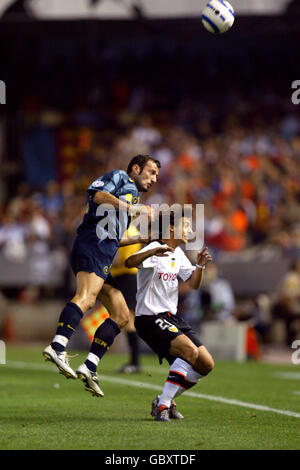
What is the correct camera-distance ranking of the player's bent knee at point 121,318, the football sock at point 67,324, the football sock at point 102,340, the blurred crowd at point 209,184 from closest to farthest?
the football sock at point 67,324 < the football sock at point 102,340 < the player's bent knee at point 121,318 < the blurred crowd at point 209,184

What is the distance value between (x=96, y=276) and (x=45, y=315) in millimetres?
11903

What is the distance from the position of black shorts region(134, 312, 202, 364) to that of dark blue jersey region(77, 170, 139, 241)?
35.8 inches

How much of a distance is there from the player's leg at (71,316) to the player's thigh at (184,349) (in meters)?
0.83

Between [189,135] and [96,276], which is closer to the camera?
[96,276]

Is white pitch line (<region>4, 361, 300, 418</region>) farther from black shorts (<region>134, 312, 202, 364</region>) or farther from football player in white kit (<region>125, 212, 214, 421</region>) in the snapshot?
black shorts (<region>134, 312, 202, 364</region>)

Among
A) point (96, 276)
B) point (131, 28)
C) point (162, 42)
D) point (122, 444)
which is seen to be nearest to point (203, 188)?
point (131, 28)

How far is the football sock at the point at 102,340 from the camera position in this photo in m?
7.77

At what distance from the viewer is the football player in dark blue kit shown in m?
7.89

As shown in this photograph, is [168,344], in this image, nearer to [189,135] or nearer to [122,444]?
[122,444]

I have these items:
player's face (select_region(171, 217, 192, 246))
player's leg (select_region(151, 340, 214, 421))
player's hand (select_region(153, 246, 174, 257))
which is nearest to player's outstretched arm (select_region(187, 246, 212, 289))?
player's face (select_region(171, 217, 192, 246))

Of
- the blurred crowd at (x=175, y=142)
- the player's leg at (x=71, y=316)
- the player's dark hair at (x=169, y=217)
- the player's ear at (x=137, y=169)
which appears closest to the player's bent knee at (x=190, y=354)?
the player's leg at (x=71, y=316)

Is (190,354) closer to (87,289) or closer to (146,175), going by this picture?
(87,289)

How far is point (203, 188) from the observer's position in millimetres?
20297

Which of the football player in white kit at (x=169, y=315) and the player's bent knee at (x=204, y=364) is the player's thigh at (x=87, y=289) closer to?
the football player in white kit at (x=169, y=315)
